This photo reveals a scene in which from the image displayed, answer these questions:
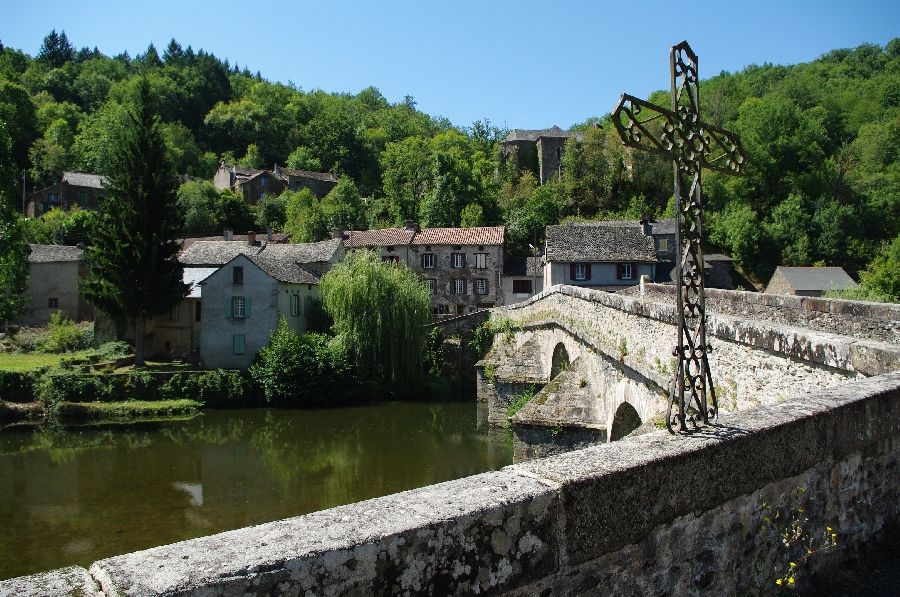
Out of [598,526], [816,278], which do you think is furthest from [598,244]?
[598,526]

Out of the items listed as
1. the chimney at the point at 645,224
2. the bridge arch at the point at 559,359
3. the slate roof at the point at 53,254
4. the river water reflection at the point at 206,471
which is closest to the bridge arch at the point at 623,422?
the bridge arch at the point at 559,359

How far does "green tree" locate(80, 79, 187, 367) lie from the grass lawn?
309 cm

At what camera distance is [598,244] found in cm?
4128

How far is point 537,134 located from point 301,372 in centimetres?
5232

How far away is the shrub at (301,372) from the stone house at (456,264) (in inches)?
556

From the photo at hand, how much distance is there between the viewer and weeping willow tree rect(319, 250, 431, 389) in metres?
29.2

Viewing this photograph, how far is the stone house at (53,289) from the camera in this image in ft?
120

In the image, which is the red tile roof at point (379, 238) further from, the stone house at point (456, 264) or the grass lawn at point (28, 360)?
the grass lawn at point (28, 360)

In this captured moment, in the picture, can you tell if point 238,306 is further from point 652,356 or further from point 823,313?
point 823,313

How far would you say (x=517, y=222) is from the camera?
53.7 metres

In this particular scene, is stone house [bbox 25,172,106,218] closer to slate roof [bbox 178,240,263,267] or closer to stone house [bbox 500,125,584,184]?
slate roof [bbox 178,240,263,267]

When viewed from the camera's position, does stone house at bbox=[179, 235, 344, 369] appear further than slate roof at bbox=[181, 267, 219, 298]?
No

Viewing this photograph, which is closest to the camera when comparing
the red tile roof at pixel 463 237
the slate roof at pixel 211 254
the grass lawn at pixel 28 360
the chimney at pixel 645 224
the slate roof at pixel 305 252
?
the grass lawn at pixel 28 360

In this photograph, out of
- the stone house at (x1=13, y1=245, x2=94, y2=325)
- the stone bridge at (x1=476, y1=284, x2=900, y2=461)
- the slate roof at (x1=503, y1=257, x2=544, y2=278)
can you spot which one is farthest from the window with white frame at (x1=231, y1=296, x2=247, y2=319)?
the slate roof at (x1=503, y1=257, x2=544, y2=278)
